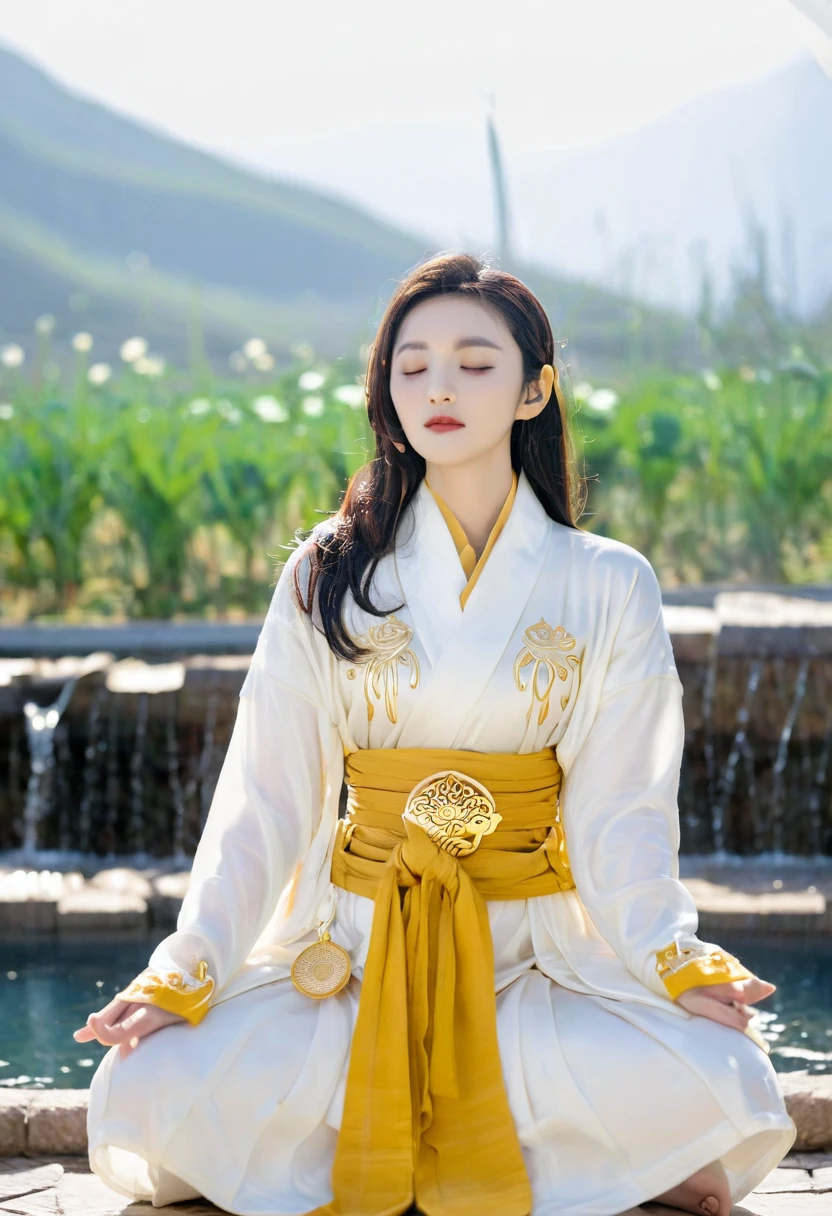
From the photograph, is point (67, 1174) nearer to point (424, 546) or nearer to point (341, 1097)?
point (341, 1097)

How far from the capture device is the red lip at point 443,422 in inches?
86.2

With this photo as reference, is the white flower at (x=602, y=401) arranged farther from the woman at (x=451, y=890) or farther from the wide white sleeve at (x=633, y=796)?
the wide white sleeve at (x=633, y=796)

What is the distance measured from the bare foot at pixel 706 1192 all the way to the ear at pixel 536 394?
102 cm

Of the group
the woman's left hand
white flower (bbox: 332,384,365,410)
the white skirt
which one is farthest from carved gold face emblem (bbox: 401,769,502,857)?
white flower (bbox: 332,384,365,410)

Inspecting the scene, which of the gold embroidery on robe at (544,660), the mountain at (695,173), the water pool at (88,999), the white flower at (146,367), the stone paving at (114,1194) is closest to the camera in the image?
the stone paving at (114,1194)

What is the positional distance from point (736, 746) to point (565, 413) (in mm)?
2347

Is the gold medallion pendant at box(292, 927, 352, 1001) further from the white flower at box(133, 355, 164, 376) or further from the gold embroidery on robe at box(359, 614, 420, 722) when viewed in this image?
the white flower at box(133, 355, 164, 376)

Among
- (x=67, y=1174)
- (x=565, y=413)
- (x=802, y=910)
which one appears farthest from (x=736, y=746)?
(x=67, y=1174)

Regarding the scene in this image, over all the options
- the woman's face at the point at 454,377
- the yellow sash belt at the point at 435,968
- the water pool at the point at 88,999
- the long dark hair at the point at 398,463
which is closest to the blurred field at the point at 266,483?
the water pool at the point at 88,999

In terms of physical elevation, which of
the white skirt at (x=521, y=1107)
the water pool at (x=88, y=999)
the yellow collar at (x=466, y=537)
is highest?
the yellow collar at (x=466, y=537)

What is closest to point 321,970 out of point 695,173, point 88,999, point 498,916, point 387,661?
point 498,916

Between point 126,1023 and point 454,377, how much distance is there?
944mm

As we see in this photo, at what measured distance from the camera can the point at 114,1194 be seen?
2.16 m

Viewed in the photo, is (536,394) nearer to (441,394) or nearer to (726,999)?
(441,394)
